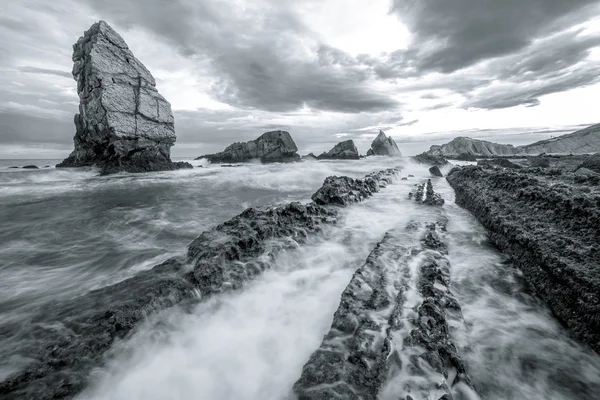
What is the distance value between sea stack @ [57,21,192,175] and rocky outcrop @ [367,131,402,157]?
47019 millimetres

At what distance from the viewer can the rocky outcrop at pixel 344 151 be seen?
48.7 meters

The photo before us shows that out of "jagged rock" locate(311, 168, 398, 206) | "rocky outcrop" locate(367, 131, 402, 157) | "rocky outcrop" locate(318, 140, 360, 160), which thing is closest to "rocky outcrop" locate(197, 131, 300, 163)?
"rocky outcrop" locate(318, 140, 360, 160)

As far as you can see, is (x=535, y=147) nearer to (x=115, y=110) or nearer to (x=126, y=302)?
(x=115, y=110)

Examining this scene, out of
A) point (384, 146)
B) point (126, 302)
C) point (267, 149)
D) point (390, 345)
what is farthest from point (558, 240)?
point (384, 146)

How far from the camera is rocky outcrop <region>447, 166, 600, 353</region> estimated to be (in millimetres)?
2531

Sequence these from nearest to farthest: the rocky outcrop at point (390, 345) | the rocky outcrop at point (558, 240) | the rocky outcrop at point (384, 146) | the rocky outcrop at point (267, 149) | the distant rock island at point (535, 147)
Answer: the rocky outcrop at point (390, 345)
the rocky outcrop at point (558, 240)
the rocky outcrop at point (267, 149)
the distant rock island at point (535, 147)
the rocky outcrop at point (384, 146)

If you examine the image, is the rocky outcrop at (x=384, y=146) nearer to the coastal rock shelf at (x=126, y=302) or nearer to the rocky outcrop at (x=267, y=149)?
the rocky outcrop at (x=267, y=149)

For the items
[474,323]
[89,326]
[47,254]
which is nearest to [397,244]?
[474,323]

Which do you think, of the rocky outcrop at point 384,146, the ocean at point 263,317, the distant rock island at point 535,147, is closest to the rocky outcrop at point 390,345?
the ocean at point 263,317

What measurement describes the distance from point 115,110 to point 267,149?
73.9ft

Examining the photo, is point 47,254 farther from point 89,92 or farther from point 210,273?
point 89,92

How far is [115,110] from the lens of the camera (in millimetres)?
20375

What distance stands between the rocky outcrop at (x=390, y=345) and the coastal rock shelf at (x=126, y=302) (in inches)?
62.5

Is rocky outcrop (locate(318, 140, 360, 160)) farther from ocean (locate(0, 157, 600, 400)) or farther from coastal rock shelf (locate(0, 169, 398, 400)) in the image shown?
coastal rock shelf (locate(0, 169, 398, 400))
